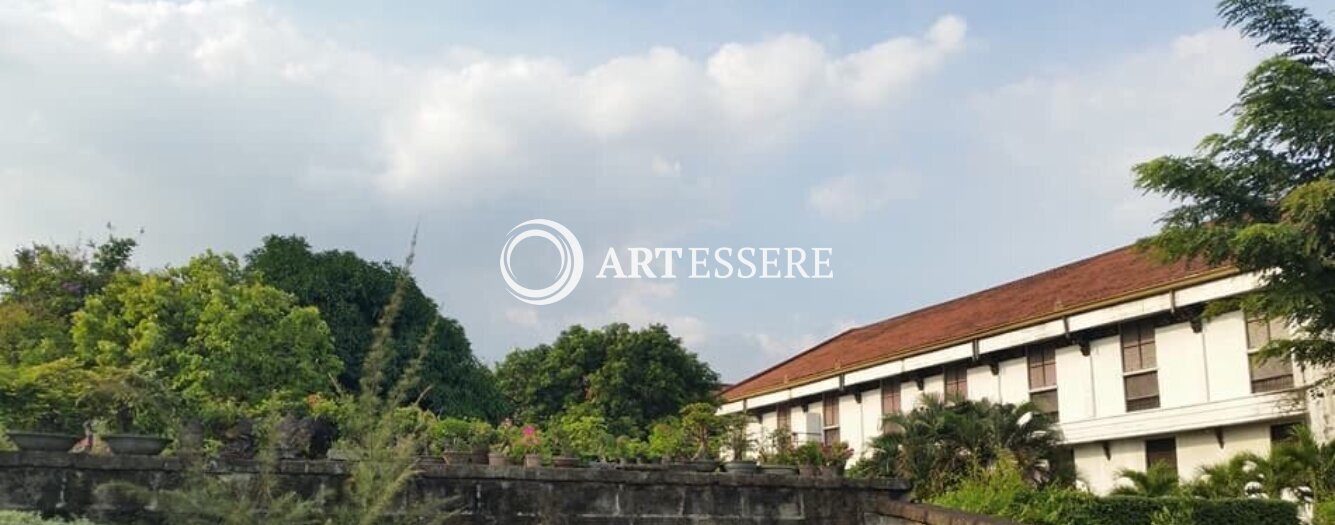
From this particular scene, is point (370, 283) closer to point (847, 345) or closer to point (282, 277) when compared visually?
point (282, 277)

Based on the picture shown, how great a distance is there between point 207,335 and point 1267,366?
19626 millimetres

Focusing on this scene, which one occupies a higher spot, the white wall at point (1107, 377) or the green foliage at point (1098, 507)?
the white wall at point (1107, 377)

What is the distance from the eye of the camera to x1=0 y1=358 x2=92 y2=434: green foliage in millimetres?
11172

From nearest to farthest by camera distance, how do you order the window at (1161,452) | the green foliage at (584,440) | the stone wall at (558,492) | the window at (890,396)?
the stone wall at (558,492)
the green foliage at (584,440)
the window at (1161,452)
the window at (890,396)

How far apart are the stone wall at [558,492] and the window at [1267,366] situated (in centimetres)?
1050

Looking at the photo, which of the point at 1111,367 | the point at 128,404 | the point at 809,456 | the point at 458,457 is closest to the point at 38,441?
the point at 128,404

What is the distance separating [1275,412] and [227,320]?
62.9ft

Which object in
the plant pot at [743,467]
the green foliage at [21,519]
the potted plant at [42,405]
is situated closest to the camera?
the green foliage at [21,519]

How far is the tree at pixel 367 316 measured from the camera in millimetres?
34125

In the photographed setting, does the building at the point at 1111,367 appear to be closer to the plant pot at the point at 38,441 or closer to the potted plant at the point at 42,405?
the potted plant at the point at 42,405

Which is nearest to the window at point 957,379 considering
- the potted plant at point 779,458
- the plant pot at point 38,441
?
the potted plant at point 779,458

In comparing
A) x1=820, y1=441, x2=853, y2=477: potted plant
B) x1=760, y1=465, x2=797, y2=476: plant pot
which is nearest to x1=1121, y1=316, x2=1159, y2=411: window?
x1=820, y1=441, x2=853, y2=477: potted plant

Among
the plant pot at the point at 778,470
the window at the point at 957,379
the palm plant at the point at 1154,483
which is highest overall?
the window at the point at 957,379

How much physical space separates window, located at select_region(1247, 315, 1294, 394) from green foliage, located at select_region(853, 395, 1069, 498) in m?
3.99
